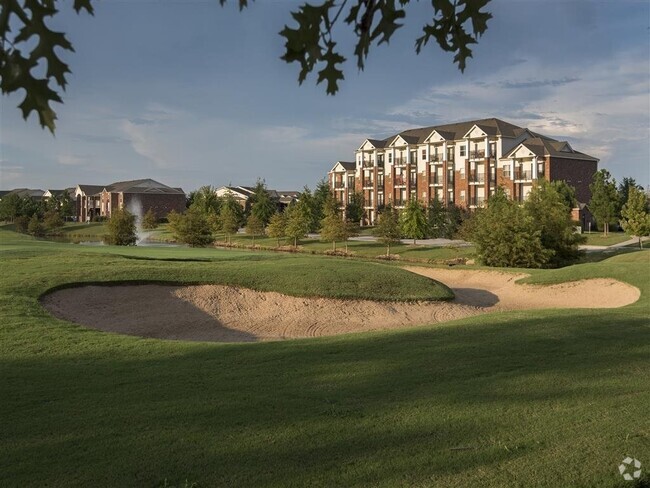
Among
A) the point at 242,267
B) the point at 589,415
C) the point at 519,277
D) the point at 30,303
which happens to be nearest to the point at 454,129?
the point at 519,277

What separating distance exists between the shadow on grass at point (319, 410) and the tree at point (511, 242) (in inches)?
954

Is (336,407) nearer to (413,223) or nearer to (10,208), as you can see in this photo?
(413,223)

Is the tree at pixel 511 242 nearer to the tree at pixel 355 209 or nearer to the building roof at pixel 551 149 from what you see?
the building roof at pixel 551 149

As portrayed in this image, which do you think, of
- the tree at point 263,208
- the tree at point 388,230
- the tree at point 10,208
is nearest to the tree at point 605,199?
the tree at point 388,230

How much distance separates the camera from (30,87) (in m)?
2.30

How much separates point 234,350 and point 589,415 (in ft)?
21.2

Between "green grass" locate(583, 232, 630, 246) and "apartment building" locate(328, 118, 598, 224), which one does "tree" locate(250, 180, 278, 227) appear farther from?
"green grass" locate(583, 232, 630, 246)

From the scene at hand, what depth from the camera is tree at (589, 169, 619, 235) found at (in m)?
58.5

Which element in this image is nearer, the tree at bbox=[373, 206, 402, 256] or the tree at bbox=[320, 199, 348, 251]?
the tree at bbox=[373, 206, 402, 256]

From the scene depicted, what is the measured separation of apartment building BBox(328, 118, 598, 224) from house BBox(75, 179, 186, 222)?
3537 cm

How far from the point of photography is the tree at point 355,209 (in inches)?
3221

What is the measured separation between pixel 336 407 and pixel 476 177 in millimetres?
67400

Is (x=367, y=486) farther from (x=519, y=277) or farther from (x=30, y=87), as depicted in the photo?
(x=519, y=277)

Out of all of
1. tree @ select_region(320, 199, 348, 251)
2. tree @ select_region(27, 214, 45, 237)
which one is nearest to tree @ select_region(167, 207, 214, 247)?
tree @ select_region(320, 199, 348, 251)
